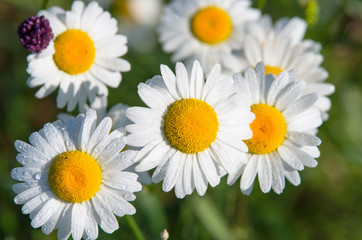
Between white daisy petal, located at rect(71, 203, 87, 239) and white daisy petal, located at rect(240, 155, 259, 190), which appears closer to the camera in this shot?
white daisy petal, located at rect(71, 203, 87, 239)

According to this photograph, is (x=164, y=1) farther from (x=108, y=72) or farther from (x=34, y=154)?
(x=34, y=154)

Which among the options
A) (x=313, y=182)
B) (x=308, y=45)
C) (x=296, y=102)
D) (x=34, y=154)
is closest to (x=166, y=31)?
(x=308, y=45)

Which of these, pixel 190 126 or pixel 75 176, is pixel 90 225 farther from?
pixel 190 126

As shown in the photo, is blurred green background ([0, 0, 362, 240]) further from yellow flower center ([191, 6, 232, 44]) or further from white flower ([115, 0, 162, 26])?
yellow flower center ([191, 6, 232, 44])

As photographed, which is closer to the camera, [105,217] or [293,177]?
[105,217]

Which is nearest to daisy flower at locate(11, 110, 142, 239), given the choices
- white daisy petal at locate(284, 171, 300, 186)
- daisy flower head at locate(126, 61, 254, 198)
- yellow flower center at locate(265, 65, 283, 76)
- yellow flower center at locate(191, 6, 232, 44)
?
daisy flower head at locate(126, 61, 254, 198)

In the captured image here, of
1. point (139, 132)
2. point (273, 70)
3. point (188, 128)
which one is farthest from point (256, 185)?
A: point (139, 132)

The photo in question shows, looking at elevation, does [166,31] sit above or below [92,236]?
above
